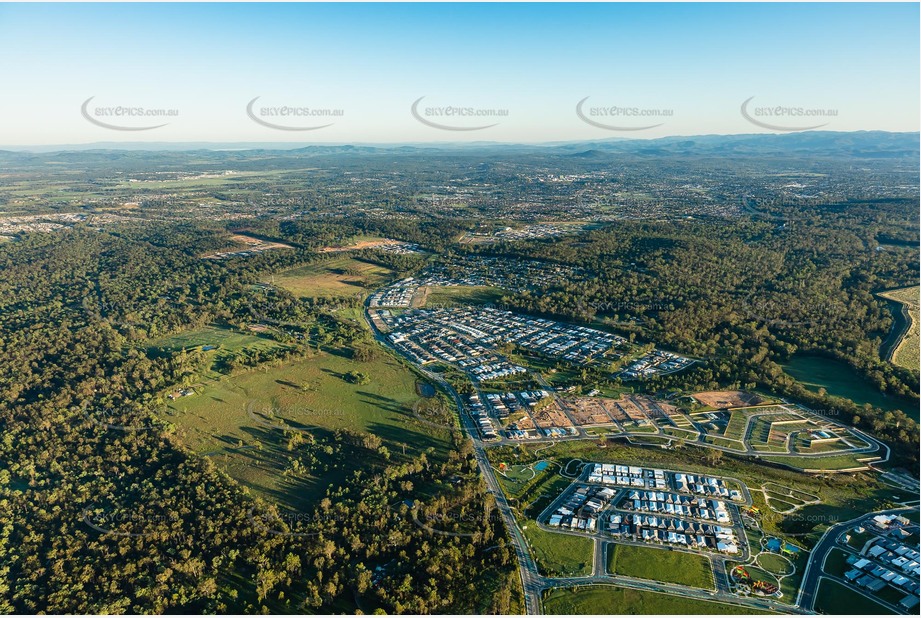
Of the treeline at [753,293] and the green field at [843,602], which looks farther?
the treeline at [753,293]

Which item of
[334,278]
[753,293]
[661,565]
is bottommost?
[661,565]

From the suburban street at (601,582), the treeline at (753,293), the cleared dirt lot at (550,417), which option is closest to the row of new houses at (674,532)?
the suburban street at (601,582)

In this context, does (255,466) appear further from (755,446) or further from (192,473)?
(755,446)

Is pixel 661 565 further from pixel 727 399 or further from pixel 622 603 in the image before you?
pixel 727 399

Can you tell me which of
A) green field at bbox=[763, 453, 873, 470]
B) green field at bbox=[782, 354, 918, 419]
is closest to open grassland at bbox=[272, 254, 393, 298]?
green field at bbox=[782, 354, 918, 419]

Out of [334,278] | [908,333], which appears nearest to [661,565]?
[908,333]

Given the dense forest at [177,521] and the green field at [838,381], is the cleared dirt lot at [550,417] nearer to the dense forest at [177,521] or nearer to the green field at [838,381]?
the dense forest at [177,521]

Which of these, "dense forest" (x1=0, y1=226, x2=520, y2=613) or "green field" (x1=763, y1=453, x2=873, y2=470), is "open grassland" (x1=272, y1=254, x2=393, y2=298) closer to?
"dense forest" (x1=0, y1=226, x2=520, y2=613)
